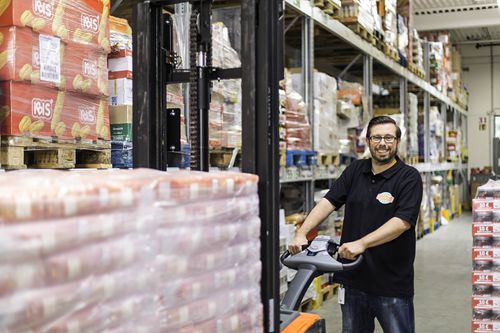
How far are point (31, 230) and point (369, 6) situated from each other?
316 inches

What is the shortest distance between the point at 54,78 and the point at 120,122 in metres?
0.84

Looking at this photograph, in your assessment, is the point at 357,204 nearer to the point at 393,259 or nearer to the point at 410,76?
the point at 393,259

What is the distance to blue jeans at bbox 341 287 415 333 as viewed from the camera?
3.67m

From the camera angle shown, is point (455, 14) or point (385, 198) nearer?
point (385, 198)

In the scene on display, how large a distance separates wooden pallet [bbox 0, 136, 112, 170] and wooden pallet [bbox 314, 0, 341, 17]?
12.4 ft

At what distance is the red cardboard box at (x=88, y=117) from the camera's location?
4.01 metres

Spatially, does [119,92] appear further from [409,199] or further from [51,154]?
[409,199]

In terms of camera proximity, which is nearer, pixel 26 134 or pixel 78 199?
pixel 78 199

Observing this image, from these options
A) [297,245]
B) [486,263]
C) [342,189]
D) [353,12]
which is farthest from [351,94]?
[297,245]

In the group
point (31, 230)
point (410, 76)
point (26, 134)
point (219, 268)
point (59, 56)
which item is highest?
point (410, 76)

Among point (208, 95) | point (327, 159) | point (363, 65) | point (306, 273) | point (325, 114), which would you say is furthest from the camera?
point (363, 65)

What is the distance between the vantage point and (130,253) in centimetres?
166

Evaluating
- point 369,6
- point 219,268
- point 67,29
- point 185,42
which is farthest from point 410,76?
point 219,268

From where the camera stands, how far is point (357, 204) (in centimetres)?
389
